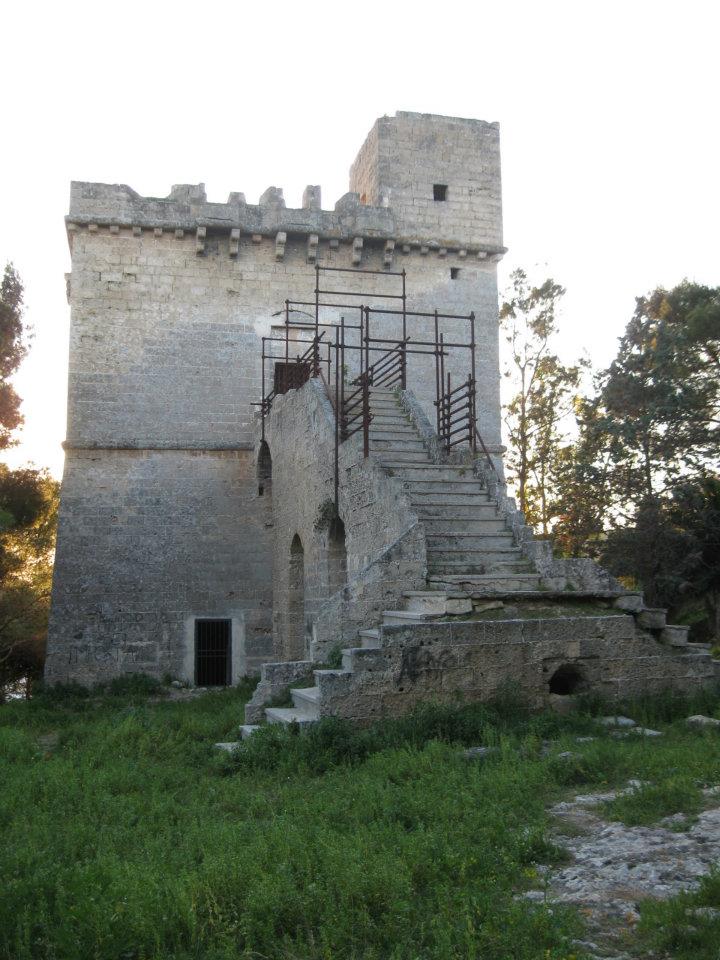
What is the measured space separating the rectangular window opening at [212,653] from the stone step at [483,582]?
8112mm

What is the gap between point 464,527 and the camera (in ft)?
31.1

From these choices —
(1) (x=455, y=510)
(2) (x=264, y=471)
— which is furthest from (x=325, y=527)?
(2) (x=264, y=471)

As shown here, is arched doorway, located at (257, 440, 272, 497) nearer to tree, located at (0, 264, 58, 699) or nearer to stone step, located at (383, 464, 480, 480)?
tree, located at (0, 264, 58, 699)

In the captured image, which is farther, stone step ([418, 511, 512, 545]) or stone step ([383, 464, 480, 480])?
stone step ([383, 464, 480, 480])

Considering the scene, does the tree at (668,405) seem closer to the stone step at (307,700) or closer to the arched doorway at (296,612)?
the arched doorway at (296,612)

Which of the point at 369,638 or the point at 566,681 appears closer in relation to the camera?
the point at 369,638

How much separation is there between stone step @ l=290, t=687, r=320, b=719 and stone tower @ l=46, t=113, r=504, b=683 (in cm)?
754

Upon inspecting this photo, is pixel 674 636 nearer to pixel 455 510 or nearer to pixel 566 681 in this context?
pixel 566 681

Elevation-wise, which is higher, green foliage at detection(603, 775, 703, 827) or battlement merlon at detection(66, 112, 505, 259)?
battlement merlon at detection(66, 112, 505, 259)

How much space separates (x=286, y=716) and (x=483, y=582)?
2304mm

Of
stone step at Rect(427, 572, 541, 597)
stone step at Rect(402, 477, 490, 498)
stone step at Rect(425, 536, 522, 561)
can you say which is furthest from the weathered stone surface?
stone step at Rect(402, 477, 490, 498)

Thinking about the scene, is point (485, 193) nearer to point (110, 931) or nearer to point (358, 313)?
point (358, 313)

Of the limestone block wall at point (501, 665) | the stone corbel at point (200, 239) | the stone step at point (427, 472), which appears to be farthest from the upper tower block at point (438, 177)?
the limestone block wall at point (501, 665)

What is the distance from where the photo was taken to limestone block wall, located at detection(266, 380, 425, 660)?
855cm
